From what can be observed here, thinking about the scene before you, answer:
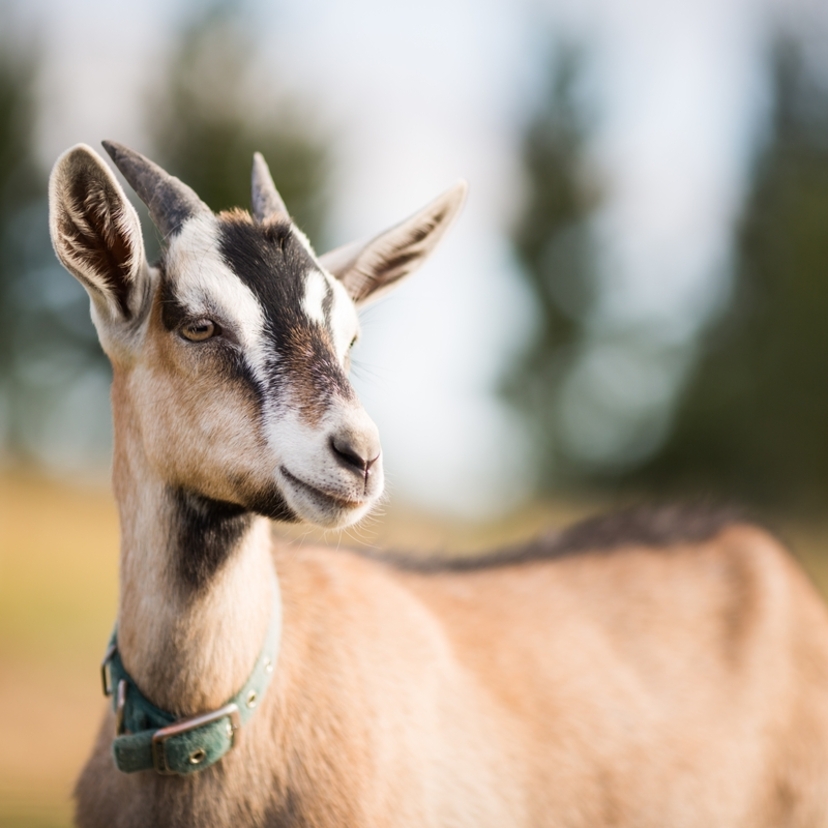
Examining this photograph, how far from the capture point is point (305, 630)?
11.0ft

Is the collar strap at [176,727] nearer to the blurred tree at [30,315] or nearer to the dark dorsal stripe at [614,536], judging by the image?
the dark dorsal stripe at [614,536]

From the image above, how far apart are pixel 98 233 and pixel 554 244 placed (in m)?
30.7

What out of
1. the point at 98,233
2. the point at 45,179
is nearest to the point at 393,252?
the point at 98,233

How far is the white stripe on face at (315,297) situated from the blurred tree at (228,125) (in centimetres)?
2188

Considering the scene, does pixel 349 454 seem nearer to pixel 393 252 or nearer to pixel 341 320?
pixel 341 320

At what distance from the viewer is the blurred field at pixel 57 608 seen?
589cm

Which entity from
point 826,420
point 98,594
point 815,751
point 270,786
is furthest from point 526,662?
point 826,420

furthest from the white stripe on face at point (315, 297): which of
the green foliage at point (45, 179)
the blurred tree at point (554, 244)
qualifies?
the blurred tree at point (554, 244)

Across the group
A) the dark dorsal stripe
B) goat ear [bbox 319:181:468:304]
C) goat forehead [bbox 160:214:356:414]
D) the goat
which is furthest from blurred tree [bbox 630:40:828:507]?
goat forehead [bbox 160:214:356:414]

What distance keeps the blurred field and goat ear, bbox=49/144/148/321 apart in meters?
1.10

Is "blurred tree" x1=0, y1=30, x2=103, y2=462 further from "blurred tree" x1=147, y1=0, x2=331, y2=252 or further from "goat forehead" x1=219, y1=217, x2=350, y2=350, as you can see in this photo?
"goat forehead" x1=219, y1=217, x2=350, y2=350

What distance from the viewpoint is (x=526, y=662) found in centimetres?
392

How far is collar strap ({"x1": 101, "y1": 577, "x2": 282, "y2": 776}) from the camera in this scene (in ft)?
9.23

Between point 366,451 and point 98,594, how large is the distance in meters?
10.9
